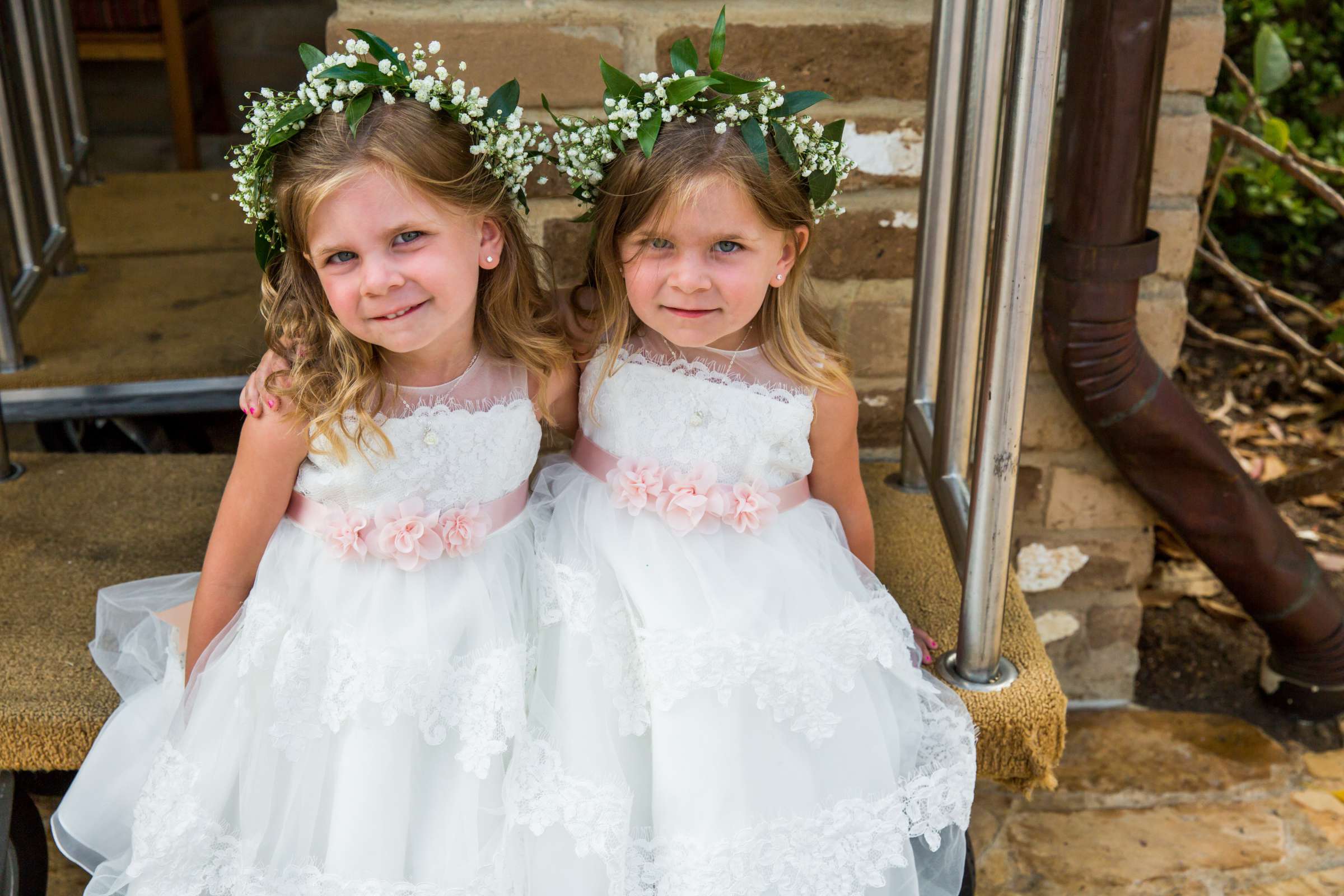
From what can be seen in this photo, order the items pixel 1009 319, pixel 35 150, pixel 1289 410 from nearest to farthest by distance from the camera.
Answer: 1. pixel 1009 319
2. pixel 35 150
3. pixel 1289 410

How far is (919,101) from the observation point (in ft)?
5.95

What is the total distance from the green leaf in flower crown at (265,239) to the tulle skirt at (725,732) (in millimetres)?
491

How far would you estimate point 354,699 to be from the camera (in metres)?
1.36

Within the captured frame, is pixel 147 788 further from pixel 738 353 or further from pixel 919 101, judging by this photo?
pixel 919 101

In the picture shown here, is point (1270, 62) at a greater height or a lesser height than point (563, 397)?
greater

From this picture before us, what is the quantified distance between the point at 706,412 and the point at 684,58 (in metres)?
0.43

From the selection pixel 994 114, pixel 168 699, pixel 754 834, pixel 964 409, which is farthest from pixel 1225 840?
pixel 168 699

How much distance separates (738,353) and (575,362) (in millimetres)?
216

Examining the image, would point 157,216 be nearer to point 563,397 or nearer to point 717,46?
point 563,397

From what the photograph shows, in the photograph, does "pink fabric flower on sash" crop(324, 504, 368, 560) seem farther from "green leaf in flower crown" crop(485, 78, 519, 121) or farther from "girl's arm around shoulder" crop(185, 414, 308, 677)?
"green leaf in flower crown" crop(485, 78, 519, 121)
